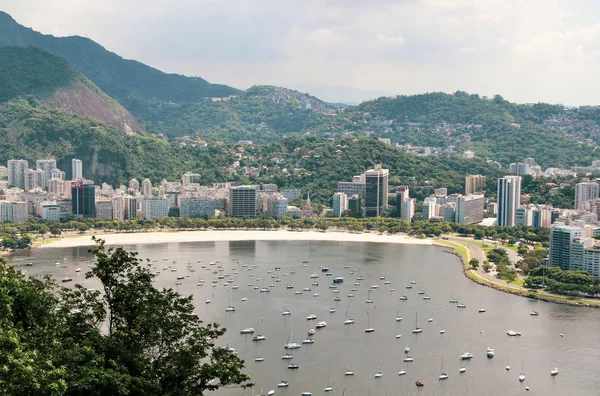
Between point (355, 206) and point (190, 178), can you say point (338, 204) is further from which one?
point (190, 178)

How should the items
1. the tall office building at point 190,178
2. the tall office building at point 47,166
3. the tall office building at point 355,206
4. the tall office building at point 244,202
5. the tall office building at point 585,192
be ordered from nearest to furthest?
the tall office building at point 585,192 < the tall office building at point 244,202 < the tall office building at point 355,206 < the tall office building at point 47,166 < the tall office building at point 190,178

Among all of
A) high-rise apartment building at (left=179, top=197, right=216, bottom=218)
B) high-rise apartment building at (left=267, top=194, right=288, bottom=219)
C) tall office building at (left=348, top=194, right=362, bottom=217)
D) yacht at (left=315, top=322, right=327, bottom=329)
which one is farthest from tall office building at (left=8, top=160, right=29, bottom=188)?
yacht at (left=315, top=322, right=327, bottom=329)

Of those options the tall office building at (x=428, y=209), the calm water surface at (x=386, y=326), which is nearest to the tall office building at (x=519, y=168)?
the tall office building at (x=428, y=209)

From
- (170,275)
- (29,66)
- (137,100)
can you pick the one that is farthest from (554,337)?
(137,100)

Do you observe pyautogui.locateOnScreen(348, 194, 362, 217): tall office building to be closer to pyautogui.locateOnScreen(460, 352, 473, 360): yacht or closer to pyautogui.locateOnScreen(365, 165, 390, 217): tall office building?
pyautogui.locateOnScreen(365, 165, 390, 217): tall office building

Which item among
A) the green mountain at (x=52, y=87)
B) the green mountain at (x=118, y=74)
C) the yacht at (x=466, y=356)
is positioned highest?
the green mountain at (x=118, y=74)

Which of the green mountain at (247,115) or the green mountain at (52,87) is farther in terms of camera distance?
the green mountain at (247,115)

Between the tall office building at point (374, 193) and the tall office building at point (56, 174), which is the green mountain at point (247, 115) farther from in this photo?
the tall office building at point (374, 193)

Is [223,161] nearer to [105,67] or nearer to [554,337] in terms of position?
[554,337]
